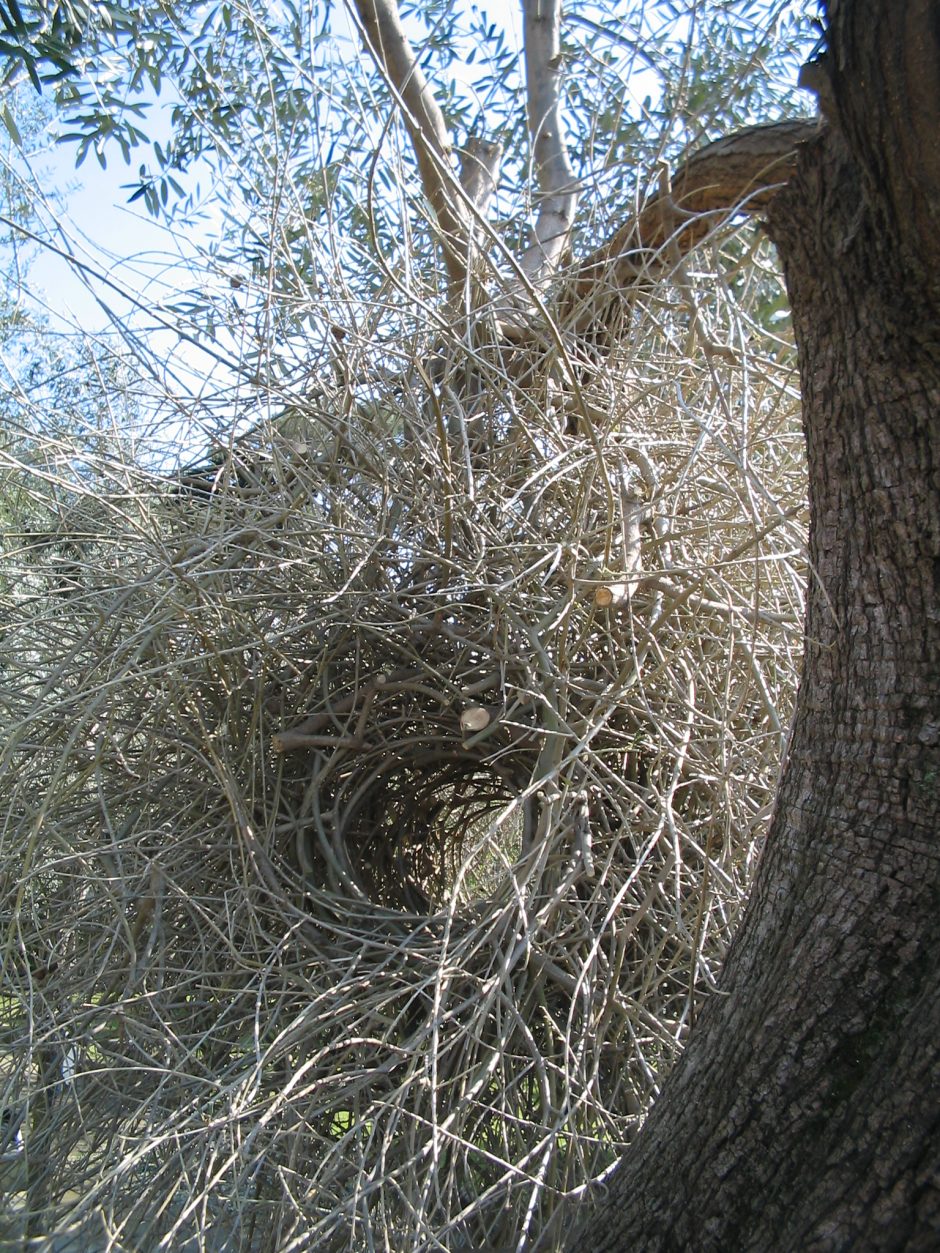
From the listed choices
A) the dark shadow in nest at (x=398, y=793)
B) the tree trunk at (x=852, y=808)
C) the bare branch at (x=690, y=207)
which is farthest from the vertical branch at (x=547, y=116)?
the tree trunk at (x=852, y=808)

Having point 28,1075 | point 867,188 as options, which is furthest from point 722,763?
point 28,1075

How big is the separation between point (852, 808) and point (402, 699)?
1.32m

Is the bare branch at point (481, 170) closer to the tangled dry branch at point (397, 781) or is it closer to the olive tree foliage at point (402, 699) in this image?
the olive tree foliage at point (402, 699)

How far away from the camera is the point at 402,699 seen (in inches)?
91.4

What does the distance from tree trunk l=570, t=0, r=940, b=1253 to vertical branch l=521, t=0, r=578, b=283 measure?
1601 millimetres

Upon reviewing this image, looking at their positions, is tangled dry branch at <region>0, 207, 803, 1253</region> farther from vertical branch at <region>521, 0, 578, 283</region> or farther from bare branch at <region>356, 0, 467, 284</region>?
bare branch at <region>356, 0, 467, 284</region>

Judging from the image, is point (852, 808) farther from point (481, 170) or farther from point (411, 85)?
point (411, 85)

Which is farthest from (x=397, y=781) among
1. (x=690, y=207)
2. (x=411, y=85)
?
(x=411, y=85)

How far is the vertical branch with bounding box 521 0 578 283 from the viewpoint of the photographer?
2.70 metres

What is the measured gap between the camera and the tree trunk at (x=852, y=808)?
0.99m

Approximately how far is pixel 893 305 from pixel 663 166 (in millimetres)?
1007

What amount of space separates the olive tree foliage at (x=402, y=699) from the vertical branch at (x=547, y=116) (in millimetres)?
235

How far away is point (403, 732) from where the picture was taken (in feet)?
7.71

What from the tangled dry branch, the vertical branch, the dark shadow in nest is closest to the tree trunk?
the tangled dry branch
